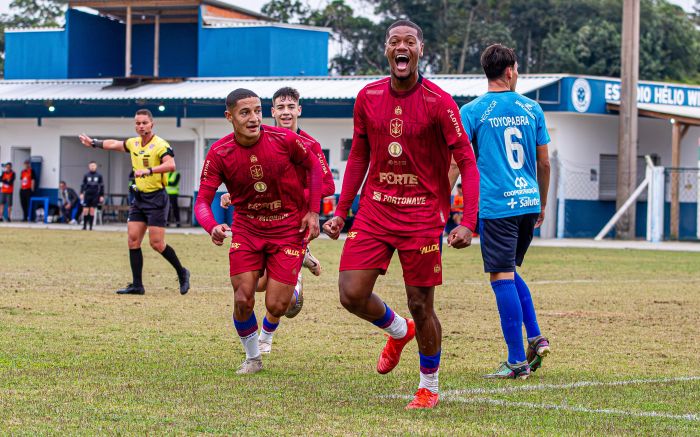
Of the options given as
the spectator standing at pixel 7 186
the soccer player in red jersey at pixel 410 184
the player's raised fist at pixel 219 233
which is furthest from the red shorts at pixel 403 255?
the spectator standing at pixel 7 186

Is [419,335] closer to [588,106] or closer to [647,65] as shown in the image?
[588,106]

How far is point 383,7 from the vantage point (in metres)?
71.9

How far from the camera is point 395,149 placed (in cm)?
757

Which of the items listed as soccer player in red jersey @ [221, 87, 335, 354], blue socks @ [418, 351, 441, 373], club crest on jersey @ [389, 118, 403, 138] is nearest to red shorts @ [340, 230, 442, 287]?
blue socks @ [418, 351, 441, 373]

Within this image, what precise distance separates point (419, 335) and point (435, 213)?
0.74m

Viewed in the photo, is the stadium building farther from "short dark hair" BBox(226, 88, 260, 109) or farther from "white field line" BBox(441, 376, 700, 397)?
"short dark hair" BBox(226, 88, 260, 109)

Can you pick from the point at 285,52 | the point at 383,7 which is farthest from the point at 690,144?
the point at 383,7

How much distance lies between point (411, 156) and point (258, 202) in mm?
1684

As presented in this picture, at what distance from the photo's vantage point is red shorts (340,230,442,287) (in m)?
7.55

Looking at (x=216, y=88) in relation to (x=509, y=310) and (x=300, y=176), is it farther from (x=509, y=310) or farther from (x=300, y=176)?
(x=509, y=310)

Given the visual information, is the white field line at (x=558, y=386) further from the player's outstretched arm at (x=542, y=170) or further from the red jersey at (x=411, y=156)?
the player's outstretched arm at (x=542, y=170)

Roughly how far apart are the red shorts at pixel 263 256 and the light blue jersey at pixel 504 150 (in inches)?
54.2

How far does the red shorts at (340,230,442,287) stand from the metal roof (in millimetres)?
26668

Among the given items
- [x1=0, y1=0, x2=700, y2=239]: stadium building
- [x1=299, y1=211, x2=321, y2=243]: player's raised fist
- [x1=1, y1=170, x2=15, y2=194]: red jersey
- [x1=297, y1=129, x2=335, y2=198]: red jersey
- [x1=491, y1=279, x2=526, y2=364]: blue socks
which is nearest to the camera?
[x1=491, y1=279, x2=526, y2=364]: blue socks
